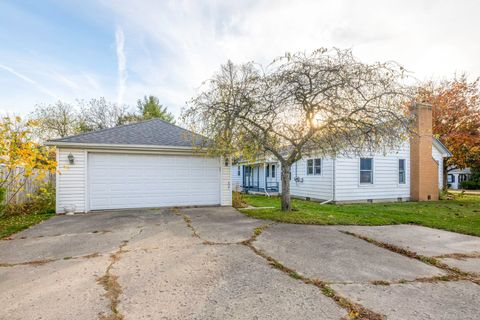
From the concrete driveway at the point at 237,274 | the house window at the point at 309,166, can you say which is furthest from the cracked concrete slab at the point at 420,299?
the house window at the point at 309,166

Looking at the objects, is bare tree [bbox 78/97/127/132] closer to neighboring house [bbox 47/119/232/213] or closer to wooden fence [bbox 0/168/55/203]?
wooden fence [bbox 0/168/55/203]

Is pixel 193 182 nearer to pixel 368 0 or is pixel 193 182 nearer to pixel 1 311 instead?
pixel 1 311

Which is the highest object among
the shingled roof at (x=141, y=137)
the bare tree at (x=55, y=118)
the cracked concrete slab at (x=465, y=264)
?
the bare tree at (x=55, y=118)

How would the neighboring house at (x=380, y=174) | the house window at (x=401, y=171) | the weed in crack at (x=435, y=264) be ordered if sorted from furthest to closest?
the house window at (x=401, y=171) < the neighboring house at (x=380, y=174) < the weed in crack at (x=435, y=264)

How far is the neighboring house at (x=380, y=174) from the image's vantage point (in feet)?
39.6

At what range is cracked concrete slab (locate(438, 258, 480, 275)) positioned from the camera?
3939 millimetres

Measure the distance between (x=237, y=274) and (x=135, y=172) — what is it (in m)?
7.29

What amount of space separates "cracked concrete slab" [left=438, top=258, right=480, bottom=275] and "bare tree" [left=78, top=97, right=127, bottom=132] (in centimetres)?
2753

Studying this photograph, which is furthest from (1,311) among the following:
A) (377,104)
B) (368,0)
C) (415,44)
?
(415,44)

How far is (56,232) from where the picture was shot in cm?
612

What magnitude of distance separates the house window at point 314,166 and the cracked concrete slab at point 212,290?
9489 millimetres

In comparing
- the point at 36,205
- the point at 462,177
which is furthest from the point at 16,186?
the point at 462,177

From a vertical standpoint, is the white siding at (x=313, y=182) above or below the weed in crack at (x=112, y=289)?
above

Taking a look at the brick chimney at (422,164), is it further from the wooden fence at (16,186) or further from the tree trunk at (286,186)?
the wooden fence at (16,186)
